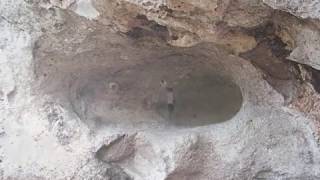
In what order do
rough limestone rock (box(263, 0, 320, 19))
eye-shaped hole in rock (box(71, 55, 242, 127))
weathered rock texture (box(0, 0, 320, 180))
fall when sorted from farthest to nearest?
1. eye-shaped hole in rock (box(71, 55, 242, 127))
2. weathered rock texture (box(0, 0, 320, 180))
3. rough limestone rock (box(263, 0, 320, 19))

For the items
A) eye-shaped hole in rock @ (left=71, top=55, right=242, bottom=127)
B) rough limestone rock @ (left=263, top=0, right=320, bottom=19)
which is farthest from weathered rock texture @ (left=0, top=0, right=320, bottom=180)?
rough limestone rock @ (left=263, top=0, right=320, bottom=19)

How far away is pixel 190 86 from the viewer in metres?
1.36

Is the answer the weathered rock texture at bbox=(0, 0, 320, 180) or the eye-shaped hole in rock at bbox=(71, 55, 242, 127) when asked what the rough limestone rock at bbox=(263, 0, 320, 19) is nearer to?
the weathered rock texture at bbox=(0, 0, 320, 180)

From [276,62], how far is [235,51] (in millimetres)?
91

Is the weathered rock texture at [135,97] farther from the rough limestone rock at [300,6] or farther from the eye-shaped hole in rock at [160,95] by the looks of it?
the rough limestone rock at [300,6]

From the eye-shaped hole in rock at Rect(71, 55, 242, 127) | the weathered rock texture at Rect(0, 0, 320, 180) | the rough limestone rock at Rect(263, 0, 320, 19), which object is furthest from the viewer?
the eye-shaped hole in rock at Rect(71, 55, 242, 127)

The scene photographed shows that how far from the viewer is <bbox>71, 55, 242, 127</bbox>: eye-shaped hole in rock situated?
51.3 inches

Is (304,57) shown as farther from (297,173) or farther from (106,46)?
(106,46)

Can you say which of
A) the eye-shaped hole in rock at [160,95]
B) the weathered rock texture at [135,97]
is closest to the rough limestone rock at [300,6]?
the weathered rock texture at [135,97]

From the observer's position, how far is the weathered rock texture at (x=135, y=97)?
108 cm

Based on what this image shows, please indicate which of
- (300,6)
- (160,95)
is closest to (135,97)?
(160,95)

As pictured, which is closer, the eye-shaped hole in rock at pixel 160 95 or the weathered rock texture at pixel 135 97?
the weathered rock texture at pixel 135 97

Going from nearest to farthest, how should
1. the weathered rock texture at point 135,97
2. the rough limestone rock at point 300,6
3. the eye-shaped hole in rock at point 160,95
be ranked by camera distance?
the rough limestone rock at point 300,6
the weathered rock texture at point 135,97
the eye-shaped hole in rock at point 160,95

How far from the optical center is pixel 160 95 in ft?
4.41
